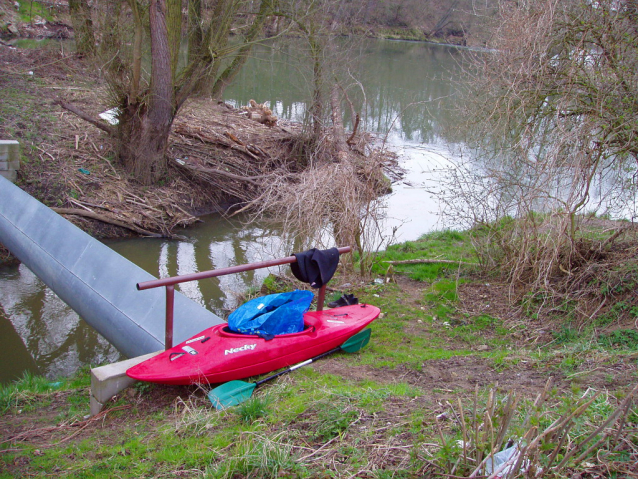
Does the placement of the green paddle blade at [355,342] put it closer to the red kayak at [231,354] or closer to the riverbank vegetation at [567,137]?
the red kayak at [231,354]

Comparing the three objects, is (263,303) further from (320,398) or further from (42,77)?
(42,77)

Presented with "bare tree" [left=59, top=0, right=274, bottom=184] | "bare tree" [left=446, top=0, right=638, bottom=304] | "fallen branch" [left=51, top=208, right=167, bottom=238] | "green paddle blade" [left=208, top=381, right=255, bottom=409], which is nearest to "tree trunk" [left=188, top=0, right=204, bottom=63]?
"bare tree" [left=59, top=0, right=274, bottom=184]

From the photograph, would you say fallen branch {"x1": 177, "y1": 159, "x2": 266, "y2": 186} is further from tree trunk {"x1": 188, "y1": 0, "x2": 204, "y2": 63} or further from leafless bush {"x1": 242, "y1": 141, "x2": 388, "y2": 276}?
leafless bush {"x1": 242, "y1": 141, "x2": 388, "y2": 276}

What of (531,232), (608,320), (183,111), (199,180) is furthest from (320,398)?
(183,111)

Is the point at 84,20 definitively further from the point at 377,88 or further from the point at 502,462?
the point at 502,462

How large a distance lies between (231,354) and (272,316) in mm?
509

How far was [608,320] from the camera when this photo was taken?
16.8 ft

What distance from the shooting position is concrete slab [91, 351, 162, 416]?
3871mm

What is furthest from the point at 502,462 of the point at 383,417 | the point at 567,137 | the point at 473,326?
the point at 567,137

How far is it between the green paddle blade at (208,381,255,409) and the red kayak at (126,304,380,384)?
0.11 metres

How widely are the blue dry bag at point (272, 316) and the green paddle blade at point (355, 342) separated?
514mm

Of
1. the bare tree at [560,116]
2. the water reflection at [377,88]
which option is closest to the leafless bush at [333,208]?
the bare tree at [560,116]

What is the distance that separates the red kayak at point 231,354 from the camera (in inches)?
152

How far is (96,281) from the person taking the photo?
5566mm
